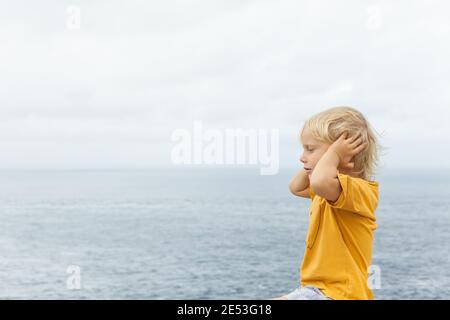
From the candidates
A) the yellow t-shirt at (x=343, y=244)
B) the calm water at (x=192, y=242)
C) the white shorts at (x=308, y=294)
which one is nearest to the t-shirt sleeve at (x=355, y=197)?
the yellow t-shirt at (x=343, y=244)

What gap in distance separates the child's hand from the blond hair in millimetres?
16

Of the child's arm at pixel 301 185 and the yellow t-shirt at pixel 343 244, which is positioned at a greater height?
the child's arm at pixel 301 185

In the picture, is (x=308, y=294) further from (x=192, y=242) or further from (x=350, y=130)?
(x=192, y=242)

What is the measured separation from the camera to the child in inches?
70.2

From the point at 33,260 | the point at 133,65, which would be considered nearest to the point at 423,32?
the point at 133,65

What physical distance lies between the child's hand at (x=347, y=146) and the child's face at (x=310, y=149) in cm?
5

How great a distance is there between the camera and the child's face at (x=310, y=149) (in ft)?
6.15

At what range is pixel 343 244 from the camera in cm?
185

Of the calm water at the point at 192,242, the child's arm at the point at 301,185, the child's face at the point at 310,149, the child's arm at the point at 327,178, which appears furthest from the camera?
the calm water at the point at 192,242

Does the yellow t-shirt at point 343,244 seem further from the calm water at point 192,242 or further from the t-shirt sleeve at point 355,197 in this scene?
the calm water at point 192,242

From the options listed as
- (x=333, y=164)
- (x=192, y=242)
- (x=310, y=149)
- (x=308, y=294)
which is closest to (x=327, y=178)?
(x=333, y=164)

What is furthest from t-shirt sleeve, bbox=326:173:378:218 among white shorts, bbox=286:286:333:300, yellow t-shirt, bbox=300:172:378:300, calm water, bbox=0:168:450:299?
calm water, bbox=0:168:450:299

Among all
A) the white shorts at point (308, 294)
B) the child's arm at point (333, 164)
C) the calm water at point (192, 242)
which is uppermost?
the child's arm at point (333, 164)

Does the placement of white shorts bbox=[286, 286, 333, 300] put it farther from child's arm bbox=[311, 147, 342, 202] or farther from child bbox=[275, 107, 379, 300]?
child's arm bbox=[311, 147, 342, 202]
